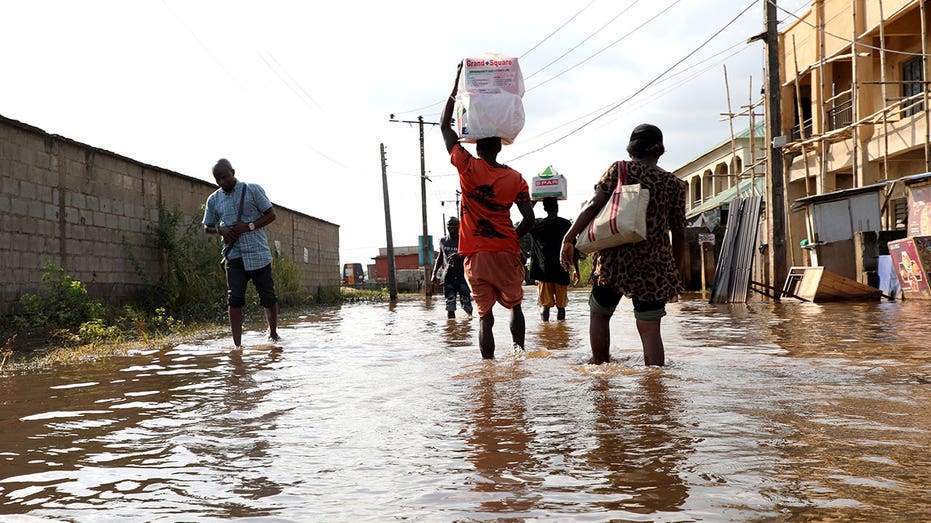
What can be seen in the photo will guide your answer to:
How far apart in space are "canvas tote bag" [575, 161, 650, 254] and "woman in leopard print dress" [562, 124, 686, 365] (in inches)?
3.6

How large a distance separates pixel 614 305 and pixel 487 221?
1.05 m

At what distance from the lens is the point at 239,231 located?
7.30m

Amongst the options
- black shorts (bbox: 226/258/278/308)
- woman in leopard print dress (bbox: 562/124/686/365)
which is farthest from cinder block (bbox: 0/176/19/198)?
woman in leopard print dress (bbox: 562/124/686/365)

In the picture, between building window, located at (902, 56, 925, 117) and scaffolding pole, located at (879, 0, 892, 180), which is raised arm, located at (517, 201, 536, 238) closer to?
scaffolding pole, located at (879, 0, 892, 180)

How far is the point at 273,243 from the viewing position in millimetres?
18547

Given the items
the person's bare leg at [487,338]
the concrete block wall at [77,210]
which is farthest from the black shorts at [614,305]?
the concrete block wall at [77,210]

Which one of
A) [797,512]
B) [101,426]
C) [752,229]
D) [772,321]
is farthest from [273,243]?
[797,512]

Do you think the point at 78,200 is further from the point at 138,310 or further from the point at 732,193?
the point at 732,193

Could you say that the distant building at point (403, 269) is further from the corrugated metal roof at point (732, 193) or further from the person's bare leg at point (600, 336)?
the person's bare leg at point (600, 336)

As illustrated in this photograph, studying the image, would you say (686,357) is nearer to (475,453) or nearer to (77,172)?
(475,453)

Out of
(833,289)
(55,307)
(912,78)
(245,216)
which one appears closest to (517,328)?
(245,216)

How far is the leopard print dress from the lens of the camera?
4.68 meters

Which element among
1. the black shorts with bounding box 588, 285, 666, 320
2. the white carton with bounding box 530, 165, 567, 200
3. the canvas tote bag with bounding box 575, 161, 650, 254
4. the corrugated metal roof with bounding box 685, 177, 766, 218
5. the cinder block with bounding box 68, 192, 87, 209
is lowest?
the black shorts with bounding box 588, 285, 666, 320

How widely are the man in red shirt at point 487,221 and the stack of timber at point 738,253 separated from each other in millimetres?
10116
